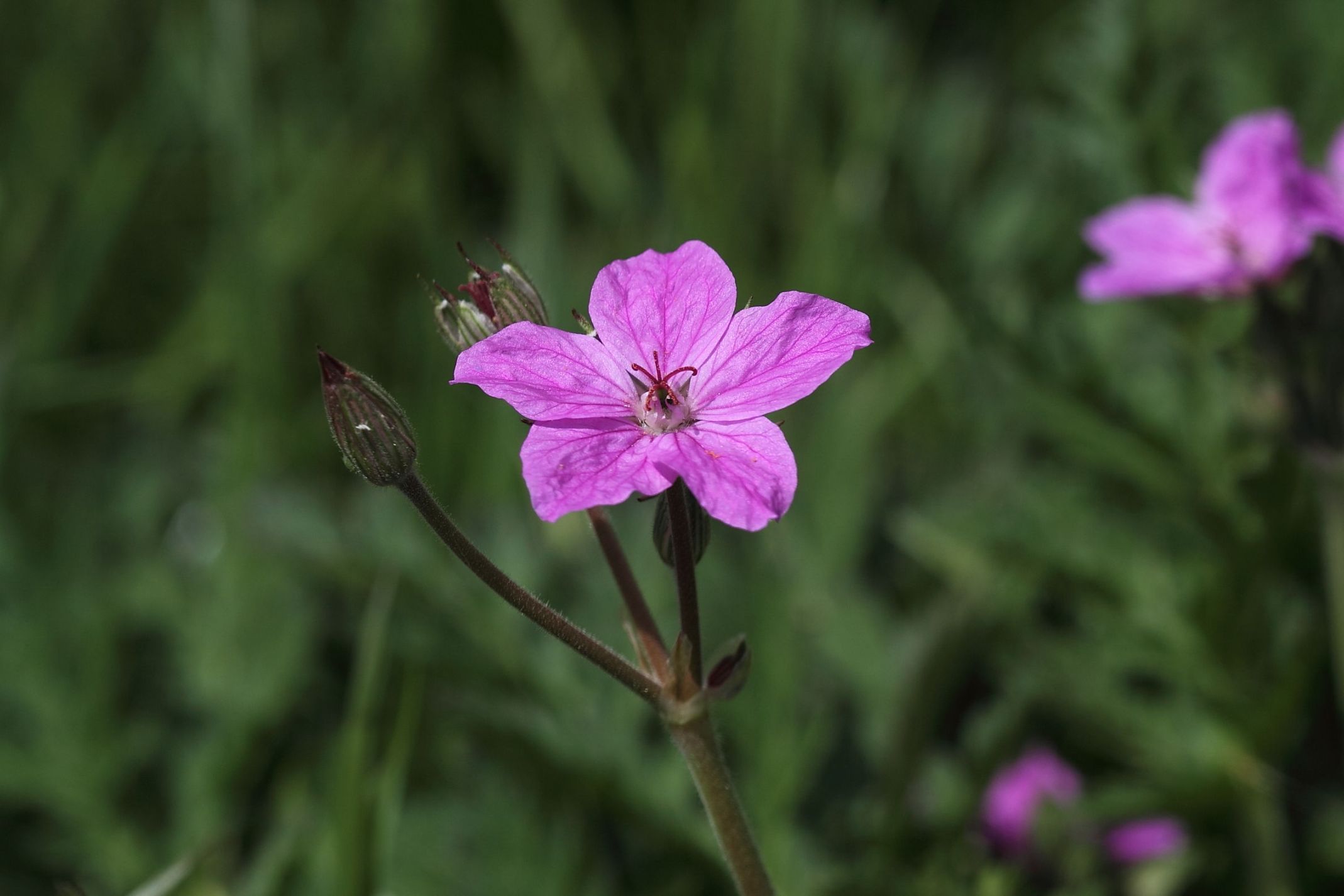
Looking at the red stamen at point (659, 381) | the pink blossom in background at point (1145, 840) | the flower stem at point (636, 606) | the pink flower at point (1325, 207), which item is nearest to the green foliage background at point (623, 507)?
the pink blossom in background at point (1145, 840)

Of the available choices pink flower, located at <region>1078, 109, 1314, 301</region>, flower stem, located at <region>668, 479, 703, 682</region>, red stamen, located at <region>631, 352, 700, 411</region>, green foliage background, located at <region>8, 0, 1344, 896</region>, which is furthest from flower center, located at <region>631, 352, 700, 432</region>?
pink flower, located at <region>1078, 109, 1314, 301</region>

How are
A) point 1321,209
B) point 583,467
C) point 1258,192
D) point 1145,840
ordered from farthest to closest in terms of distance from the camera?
point 1145,840, point 1258,192, point 1321,209, point 583,467

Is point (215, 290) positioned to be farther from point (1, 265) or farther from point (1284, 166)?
point (1284, 166)

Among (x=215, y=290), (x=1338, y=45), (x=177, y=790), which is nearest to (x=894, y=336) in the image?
(x=1338, y=45)

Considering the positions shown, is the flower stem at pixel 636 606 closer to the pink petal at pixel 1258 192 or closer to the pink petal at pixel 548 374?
the pink petal at pixel 548 374

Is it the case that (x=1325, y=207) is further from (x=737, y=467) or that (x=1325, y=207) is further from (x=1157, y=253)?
(x=737, y=467)

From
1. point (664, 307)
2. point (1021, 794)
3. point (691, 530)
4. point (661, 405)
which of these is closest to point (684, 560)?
point (691, 530)
